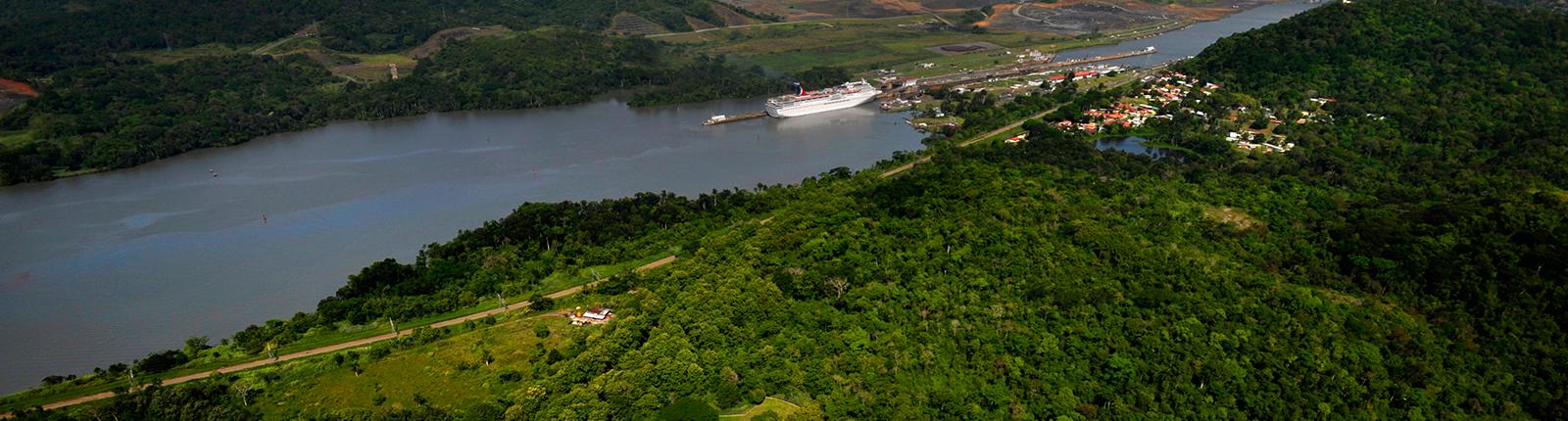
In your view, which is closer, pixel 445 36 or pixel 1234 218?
pixel 1234 218

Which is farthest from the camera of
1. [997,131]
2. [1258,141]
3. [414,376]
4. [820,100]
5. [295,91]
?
[295,91]

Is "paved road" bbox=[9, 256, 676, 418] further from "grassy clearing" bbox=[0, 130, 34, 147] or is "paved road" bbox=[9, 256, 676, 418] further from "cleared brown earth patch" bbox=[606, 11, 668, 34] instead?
"cleared brown earth patch" bbox=[606, 11, 668, 34]

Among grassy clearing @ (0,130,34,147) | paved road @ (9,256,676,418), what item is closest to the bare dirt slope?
grassy clearing @ (0,130,34,147)

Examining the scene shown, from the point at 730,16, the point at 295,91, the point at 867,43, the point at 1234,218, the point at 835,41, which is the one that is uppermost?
the point at 730,16

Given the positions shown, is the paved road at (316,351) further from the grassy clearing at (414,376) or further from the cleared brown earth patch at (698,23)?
the cleared brown earth patch at (698,23)

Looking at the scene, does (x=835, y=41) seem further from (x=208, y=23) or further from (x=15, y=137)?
(x=15, y=137)

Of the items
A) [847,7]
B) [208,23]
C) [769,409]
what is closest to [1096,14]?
[847,7]

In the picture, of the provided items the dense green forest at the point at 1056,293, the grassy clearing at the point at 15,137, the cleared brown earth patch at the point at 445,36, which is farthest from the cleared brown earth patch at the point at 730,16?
the grassy clearing at the point at 15,137
